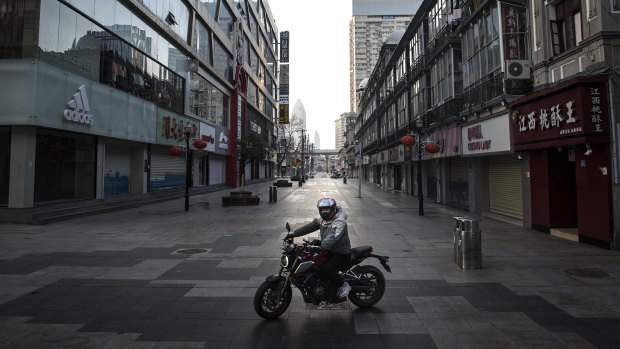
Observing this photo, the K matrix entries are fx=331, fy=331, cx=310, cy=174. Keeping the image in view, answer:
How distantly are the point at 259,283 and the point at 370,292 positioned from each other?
2.28 m

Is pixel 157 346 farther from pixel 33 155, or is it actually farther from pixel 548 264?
pixel 33 155

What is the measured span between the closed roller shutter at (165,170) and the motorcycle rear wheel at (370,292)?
76.0 feet

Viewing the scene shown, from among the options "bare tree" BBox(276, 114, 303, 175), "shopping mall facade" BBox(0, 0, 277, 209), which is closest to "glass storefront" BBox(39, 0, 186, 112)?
"shopping mall facade" BBox(0, 0, 277, 209)

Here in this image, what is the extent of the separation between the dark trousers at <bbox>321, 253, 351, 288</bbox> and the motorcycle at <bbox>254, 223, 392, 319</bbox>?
6 cm

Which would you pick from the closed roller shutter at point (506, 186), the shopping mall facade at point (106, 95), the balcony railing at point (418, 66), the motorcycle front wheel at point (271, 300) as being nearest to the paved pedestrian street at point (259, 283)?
the motorcycle front wheel at point (271, 300)

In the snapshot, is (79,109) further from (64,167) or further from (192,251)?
(192,251)

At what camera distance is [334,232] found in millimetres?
4828

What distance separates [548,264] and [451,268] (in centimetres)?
234

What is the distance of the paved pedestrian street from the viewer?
4.29 m

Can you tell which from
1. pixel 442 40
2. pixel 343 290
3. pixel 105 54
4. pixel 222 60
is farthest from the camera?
pixel 222 60

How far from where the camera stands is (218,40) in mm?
37500

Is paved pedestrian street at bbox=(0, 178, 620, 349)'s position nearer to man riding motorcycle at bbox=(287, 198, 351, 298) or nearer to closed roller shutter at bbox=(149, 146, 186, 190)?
man riding motorcycle at bbox=(287, 198, 351, 298)

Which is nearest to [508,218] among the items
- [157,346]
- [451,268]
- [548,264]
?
[548,264]

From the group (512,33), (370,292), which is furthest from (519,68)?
(370,292)
